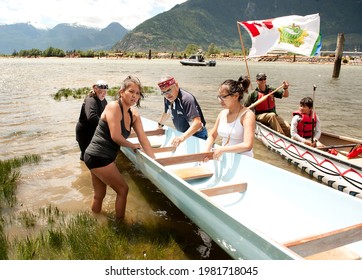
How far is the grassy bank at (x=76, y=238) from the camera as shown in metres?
3.83

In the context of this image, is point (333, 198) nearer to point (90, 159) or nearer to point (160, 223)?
point (160, 223)

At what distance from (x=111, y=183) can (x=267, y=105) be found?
6.50 metres

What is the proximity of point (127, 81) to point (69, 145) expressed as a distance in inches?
236

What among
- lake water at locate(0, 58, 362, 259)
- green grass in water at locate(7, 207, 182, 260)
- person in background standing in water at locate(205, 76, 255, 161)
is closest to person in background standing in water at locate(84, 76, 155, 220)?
green grass in water at locate(7, 207, 182, 260)

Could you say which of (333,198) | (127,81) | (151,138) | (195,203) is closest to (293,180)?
(333,198)

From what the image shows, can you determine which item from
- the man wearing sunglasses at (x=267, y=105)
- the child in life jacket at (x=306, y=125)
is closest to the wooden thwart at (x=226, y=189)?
the child in life jacket at (x=306, y=125)

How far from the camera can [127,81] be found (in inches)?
155

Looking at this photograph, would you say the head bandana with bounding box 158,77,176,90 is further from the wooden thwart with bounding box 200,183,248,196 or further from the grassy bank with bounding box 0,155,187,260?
the grassy bank with bounding box 0,155,187,260

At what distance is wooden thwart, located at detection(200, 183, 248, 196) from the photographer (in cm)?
438

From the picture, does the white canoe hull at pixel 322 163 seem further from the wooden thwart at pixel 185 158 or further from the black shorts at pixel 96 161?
the black shorts at pixel 96 161

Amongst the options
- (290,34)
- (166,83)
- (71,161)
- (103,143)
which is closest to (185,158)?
(166,83)

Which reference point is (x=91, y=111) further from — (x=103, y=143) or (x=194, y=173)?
(x=194, y=173)

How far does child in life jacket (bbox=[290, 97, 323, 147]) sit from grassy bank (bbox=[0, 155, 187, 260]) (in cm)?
469
